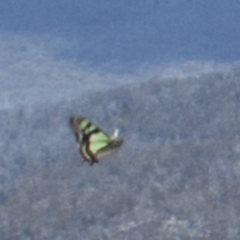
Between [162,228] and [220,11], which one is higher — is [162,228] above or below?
below

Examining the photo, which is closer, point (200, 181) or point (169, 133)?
point (200, 181)

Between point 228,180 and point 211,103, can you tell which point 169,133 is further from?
point 228,180

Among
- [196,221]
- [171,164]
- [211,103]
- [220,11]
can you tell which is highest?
[220,11]

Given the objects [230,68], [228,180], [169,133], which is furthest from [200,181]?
[230,68]

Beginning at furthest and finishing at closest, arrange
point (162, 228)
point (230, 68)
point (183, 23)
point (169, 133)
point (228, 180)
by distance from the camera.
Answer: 1. point (183, 23)
2. point (230, 68)
3. point (169, 133)
4. point (228, 180)
5. point (162, 228)

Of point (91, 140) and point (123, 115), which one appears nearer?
point (91, 140)

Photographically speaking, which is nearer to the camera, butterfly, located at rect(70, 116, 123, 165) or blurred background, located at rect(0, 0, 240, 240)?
butterfly, located at rect(70, 116, 123, 165)

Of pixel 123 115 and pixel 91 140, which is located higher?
pixel 123 115

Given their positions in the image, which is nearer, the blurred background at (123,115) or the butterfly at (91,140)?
the butterfly at (91,140)
